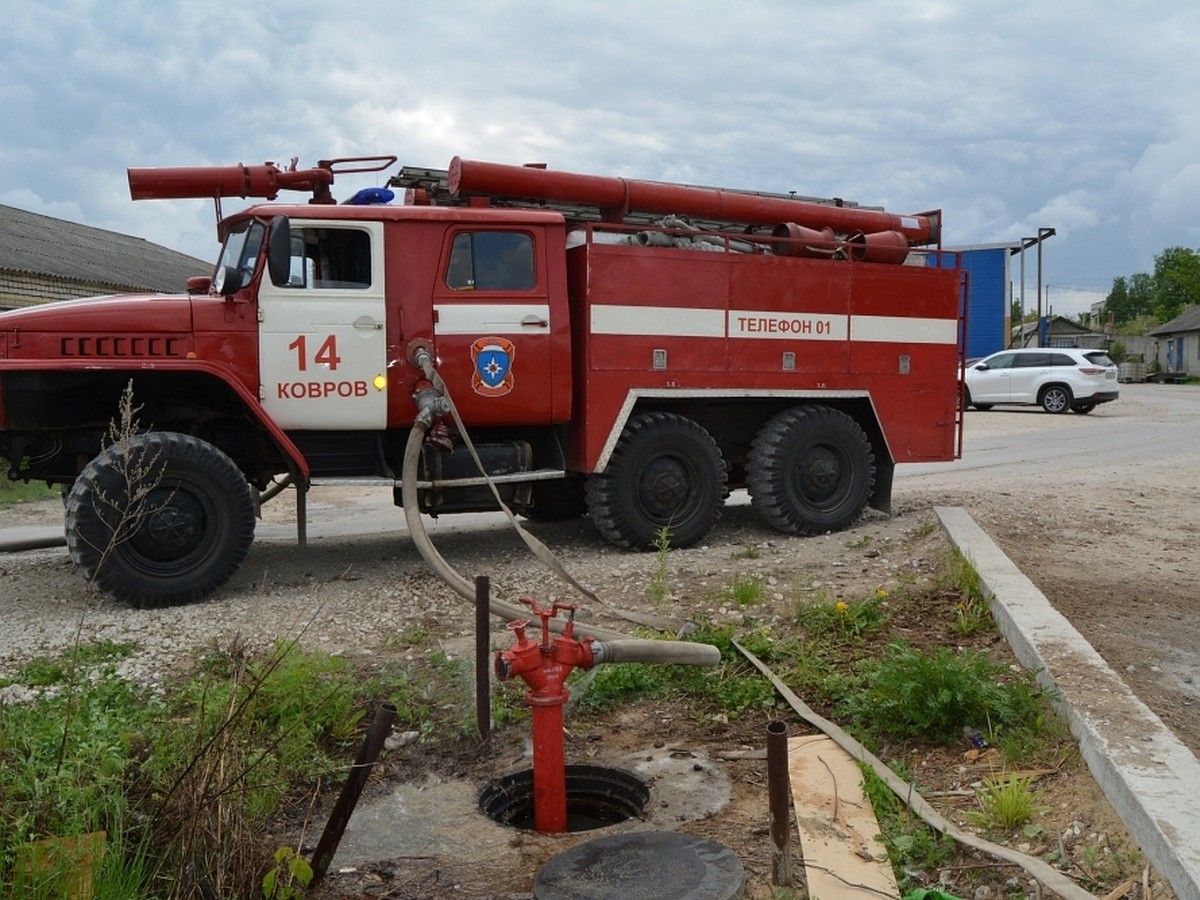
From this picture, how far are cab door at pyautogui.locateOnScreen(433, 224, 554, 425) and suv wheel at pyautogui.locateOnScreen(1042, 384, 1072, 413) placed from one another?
18.1m

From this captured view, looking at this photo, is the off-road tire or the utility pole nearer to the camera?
the off-road tire

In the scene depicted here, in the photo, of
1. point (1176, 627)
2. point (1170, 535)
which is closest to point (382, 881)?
point (1176, 627)

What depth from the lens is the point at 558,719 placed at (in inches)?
158

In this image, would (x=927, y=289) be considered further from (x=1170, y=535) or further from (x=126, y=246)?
(x=126, y=246)

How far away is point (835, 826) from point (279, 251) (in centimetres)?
518

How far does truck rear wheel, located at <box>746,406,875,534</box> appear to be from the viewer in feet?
29.6

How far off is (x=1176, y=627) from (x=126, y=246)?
97.2ft

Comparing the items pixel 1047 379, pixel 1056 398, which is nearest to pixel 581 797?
pixel 1047 379

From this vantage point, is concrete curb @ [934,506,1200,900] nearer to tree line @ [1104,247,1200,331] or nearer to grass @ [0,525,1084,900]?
grass @ [0,525,1084,900]

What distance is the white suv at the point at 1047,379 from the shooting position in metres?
22.8

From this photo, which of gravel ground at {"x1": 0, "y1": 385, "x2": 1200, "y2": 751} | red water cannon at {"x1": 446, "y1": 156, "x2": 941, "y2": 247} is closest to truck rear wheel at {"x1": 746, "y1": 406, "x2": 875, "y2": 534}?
gravel ground at {"x1": 0, "y1": 385, "x2": 1200, "y2": 751}

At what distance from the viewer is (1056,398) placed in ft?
76.2

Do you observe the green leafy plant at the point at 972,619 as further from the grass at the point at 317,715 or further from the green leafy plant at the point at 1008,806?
the green leafy plant at the point at 1008,806

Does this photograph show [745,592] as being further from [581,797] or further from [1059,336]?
[1059,336]
